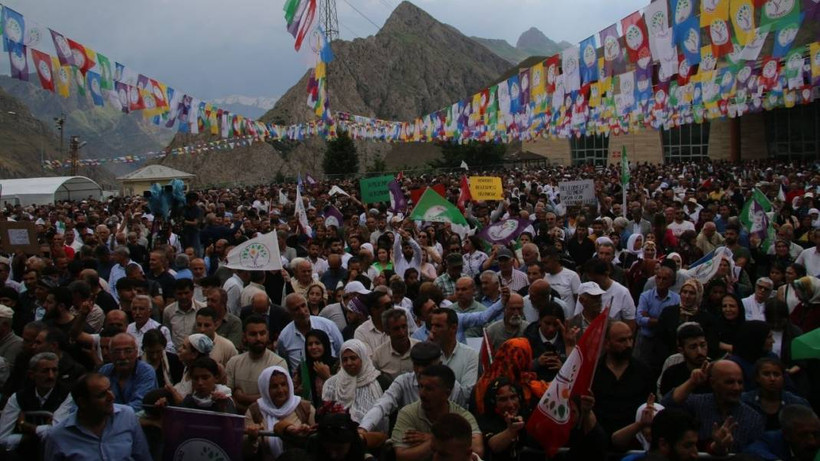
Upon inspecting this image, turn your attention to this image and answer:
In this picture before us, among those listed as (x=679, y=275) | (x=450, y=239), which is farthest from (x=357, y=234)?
(x=679, y=275)

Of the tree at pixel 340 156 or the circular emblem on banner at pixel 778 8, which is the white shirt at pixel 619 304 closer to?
the circular emblem on banner at pixel 778 8

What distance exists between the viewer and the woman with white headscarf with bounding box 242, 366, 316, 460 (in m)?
4.67

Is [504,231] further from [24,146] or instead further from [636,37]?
[24,146]

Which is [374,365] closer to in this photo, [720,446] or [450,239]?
[720,446]

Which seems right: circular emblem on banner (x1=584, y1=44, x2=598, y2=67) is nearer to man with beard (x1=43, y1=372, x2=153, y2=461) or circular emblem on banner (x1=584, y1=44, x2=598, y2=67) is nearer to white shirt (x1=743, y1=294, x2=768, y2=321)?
white shirt (x1=743, y1=294, x2=768, y2=321)

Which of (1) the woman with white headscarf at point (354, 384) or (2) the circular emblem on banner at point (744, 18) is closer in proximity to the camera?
(1) the woman with white headscarf at point (354, 384)

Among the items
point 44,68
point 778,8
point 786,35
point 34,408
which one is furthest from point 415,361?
point 44,68

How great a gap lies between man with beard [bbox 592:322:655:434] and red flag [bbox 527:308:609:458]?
61cm

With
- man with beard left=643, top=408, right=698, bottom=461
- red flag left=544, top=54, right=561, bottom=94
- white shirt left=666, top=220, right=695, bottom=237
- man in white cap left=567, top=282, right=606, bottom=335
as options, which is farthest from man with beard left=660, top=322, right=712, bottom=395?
red flag left=544, top=54, right=561, bottom=94

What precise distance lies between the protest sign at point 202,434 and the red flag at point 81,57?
14.2 meters

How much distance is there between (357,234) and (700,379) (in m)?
7.09

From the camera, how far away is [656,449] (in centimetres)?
421

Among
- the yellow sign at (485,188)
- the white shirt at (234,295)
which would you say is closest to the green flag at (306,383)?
the white shirt at (234,295)

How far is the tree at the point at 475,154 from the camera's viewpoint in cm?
6238
